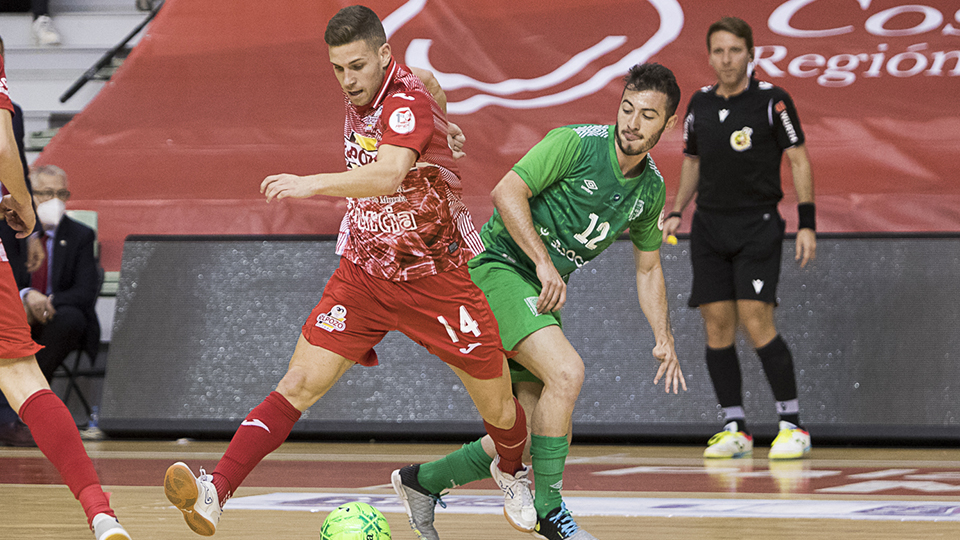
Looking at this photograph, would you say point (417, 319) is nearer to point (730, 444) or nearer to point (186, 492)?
point (186, 492)

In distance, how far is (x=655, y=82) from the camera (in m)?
3.90

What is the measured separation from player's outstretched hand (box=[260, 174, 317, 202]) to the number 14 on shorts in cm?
84

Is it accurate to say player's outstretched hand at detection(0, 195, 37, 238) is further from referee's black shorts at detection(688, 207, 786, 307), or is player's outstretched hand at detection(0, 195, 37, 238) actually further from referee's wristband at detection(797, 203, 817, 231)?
referee's wristband at detection(797, 203, 817, 231)

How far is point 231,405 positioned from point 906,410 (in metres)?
4.09

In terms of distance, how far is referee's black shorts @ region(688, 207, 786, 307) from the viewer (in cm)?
635

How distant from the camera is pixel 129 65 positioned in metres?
8.25

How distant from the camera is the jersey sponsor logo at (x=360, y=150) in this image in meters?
3.49

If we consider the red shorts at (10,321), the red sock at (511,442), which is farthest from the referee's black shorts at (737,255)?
the red shorts at (10,321)

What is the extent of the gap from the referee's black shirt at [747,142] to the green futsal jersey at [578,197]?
2384mm

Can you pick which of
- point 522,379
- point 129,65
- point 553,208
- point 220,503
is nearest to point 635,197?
point 553,208

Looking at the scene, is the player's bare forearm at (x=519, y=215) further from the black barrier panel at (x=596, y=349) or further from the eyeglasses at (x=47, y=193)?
the eyeglasses at (x=47, y=193)

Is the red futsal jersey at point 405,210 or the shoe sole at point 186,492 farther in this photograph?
the red futsal jersey at point 405,210

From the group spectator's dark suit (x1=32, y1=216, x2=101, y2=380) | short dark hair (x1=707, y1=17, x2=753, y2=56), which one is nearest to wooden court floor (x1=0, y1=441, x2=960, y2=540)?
spectator's dark suit (x1=32, y1=216, x2=101, y2=380)

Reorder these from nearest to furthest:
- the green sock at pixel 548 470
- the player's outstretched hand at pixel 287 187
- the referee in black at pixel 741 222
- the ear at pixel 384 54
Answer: the player's outstretched hand at pixel 287 187
the ear at pixel 384 54
the green sock at pixel 548 470
the referee in black at pixel 741 222
